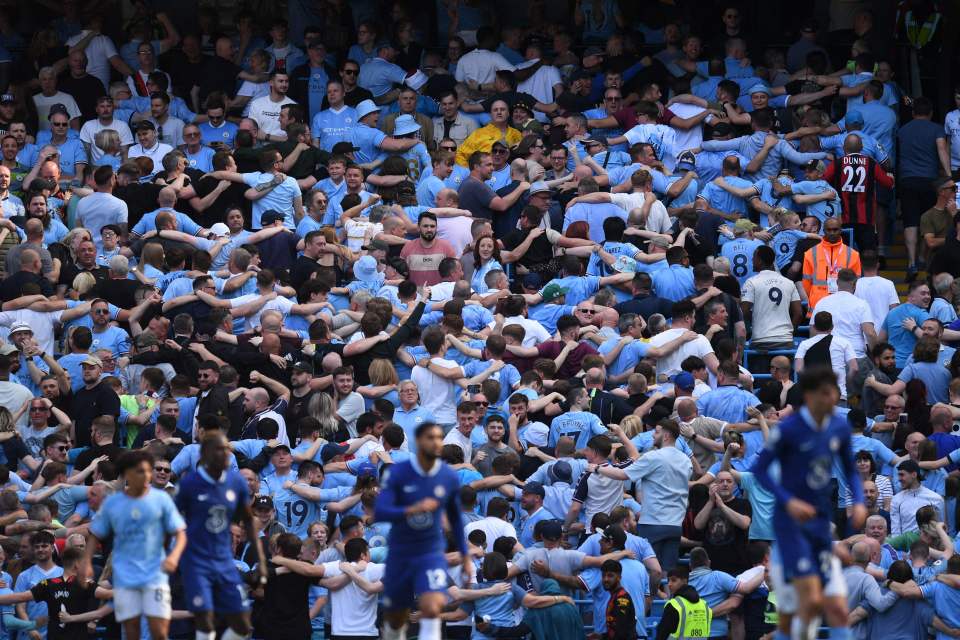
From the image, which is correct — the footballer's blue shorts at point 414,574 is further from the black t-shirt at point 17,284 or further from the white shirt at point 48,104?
the white shirt at point 48,104

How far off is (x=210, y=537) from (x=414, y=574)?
1.57 m

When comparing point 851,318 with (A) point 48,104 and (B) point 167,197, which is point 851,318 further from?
(A) point 48,104

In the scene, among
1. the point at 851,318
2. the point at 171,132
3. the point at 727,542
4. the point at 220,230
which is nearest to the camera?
the point at 727,542

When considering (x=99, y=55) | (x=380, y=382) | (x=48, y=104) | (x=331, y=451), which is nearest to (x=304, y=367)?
(x=380, y=382)

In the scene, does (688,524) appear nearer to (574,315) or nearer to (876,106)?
(574,315)

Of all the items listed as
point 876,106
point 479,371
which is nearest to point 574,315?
point 479,371

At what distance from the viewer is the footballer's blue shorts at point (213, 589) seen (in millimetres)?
14492

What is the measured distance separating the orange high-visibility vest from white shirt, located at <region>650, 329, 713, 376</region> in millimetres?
2923

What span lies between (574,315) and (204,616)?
774cm

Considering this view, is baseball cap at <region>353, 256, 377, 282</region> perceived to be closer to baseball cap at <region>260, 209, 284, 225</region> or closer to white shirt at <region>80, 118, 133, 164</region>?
baseball cap at <region>260, 209, 284, 225</region>

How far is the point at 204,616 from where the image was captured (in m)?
14.5

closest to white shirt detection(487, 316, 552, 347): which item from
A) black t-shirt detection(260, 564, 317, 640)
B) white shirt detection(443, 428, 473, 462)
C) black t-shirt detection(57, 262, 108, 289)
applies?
white shirt detection(443, 428, 473, 462)

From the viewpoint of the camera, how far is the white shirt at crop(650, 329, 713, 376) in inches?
819

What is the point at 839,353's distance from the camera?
21672mm
